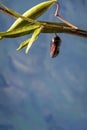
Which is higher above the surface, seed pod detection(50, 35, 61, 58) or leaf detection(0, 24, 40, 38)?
seed pod detection(50, 35, 61, 58)

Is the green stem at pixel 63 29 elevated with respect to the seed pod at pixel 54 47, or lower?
lower

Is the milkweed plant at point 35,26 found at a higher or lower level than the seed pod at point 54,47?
lower

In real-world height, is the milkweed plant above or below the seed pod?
below

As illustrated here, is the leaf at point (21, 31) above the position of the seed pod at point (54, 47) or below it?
below

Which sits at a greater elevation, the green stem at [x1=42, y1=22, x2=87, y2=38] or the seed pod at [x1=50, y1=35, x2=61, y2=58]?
the seed pod at [x1=50, y1=35, x2=61, y2=58]
